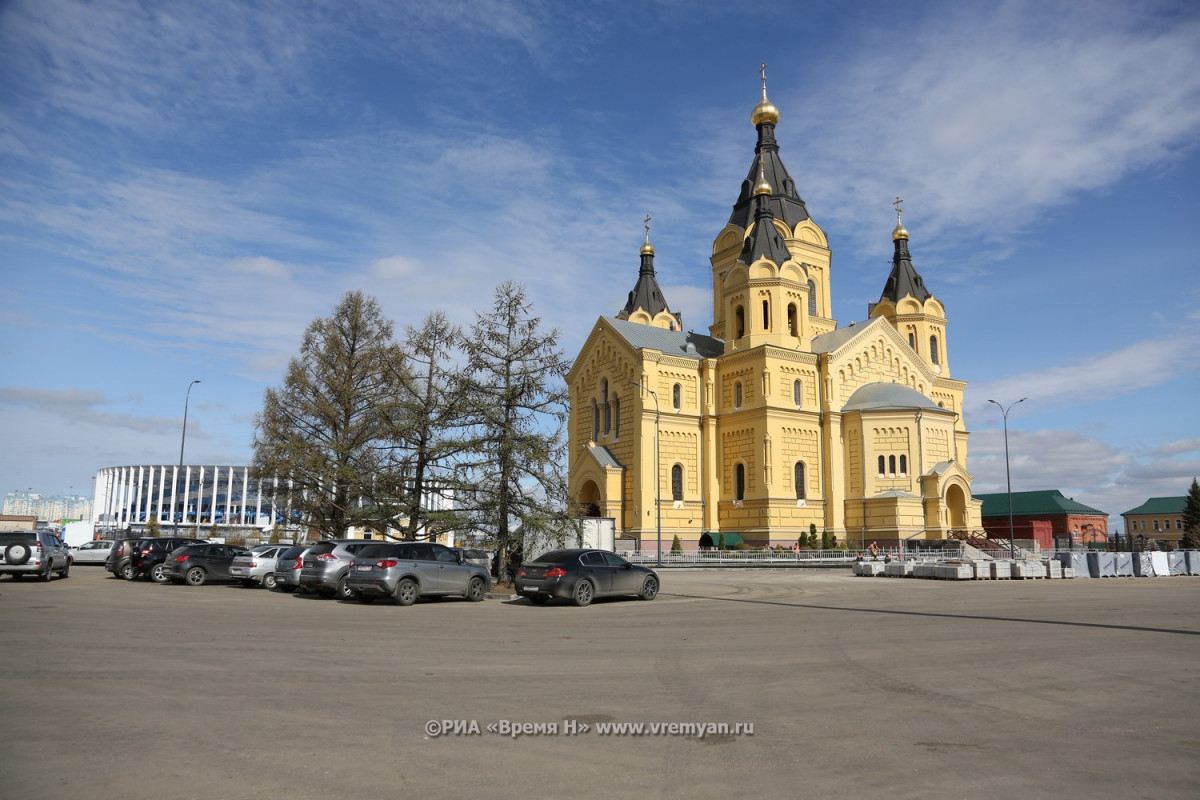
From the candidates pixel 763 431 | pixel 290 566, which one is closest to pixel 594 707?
pixel 290 566

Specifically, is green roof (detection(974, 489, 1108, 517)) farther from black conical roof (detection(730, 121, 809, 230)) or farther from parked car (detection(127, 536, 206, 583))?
parked car (detection(127, 536, 206, 583))

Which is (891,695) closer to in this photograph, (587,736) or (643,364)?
(587,736)

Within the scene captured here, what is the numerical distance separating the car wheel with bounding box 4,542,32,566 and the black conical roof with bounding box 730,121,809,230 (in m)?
46.7

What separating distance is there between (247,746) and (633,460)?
44016 mm

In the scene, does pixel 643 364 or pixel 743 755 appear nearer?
pixel 743 755

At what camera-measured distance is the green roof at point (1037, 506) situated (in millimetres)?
86438

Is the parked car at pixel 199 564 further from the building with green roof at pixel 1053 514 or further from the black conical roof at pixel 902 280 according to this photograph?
the building with green roof at pixel 1053 514

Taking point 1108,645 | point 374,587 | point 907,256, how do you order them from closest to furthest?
1. point 1108,645
2. point 374,587
3. point 907,256

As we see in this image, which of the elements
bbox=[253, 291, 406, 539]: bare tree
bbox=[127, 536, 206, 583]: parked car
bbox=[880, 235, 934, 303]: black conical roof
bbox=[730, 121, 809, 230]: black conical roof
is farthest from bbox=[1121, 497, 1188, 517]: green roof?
bbox=[127, 536, 206, 583]: parked car

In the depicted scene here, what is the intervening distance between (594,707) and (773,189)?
5699 cm

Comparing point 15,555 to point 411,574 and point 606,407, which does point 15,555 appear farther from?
point 606,407

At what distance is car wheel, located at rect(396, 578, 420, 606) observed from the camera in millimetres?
19344

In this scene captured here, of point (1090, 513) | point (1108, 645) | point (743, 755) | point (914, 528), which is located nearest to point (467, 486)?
point (1108, 645)

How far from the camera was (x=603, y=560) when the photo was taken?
20.7 m
